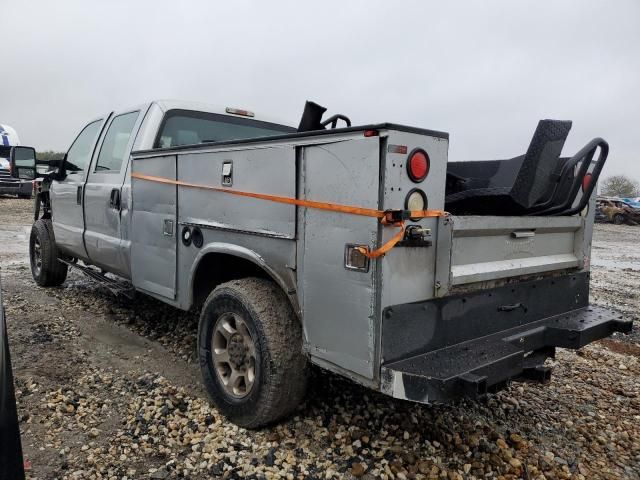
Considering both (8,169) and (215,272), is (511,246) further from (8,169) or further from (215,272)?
(8,169)

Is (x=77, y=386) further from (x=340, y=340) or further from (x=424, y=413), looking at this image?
(x=424, y=413)

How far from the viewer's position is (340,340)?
2432 mm

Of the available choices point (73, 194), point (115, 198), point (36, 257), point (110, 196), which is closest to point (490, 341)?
point (115, 198)

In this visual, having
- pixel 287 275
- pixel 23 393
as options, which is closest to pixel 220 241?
pixel 287 275

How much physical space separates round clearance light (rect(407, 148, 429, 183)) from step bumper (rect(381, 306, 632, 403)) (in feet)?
2.82

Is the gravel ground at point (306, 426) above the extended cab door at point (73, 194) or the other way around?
the other way around

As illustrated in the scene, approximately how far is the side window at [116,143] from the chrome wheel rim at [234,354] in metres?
2.16

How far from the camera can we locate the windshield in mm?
4387

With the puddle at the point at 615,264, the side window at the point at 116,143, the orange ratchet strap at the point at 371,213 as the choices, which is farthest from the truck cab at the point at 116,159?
the puddle at the point at 615,264

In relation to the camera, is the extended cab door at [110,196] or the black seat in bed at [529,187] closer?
the black seat in bed at [529,187]

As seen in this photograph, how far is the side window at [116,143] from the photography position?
462cm

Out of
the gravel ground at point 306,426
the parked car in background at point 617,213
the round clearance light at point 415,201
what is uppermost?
the round clearance light at point 415,201

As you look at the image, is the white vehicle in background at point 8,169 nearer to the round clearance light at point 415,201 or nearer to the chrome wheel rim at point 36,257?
the chrome wheel rim at point 36,257

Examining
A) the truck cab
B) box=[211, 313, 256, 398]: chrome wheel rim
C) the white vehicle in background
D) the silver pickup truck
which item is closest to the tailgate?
the silver pickup truck
